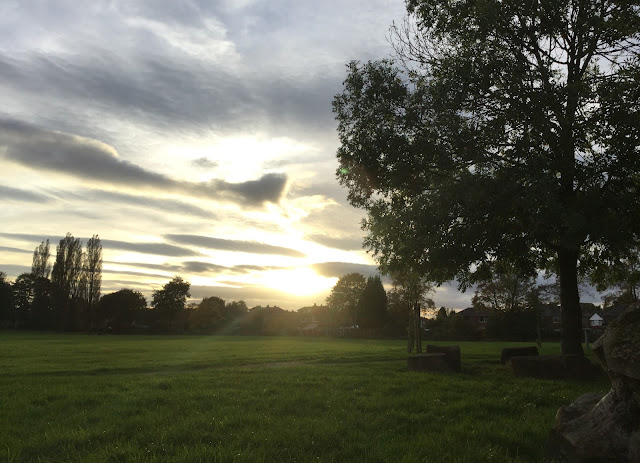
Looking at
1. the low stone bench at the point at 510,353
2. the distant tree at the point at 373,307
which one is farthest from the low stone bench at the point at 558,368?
the distant tree at the point at 373,307

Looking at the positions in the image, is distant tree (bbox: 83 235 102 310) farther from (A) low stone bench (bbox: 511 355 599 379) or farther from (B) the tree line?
(A) low stone bench (bbox: 511 355 599 379)

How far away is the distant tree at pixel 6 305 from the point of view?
113 metres

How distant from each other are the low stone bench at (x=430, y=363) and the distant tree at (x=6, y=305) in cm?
12903

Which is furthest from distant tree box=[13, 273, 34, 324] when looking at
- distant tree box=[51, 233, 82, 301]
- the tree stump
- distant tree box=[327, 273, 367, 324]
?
the tree stump

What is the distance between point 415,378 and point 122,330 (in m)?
98.0

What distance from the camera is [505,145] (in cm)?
1770

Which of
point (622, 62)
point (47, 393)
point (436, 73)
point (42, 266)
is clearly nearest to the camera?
point (47, 393)

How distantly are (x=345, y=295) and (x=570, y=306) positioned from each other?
94485mm

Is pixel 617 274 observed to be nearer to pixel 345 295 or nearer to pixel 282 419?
pixel 282 419

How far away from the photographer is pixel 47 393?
1170 centimetres

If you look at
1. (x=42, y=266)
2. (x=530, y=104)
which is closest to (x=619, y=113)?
(x=530, y=104)

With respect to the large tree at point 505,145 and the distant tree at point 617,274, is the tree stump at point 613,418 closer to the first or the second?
the large tree at point 505,145

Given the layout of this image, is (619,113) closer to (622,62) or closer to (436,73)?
(622,62)

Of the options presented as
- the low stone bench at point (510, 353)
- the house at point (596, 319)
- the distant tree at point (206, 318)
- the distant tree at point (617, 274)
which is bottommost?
the distant tree at point (206, 318)
